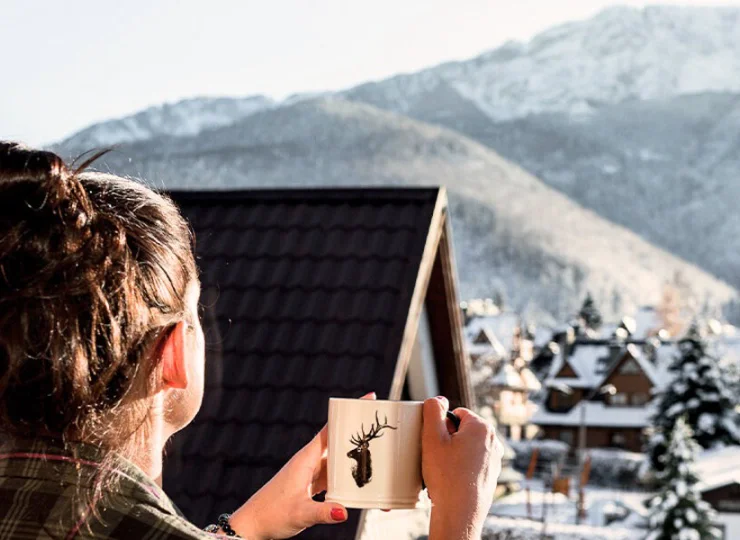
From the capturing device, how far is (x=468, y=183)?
105m

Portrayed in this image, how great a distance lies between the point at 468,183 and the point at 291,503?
104773 millimetres

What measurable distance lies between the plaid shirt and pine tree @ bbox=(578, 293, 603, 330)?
45266 millimetres

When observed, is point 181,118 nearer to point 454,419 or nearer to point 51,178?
point 454,419

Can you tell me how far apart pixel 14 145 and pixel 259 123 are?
388ft

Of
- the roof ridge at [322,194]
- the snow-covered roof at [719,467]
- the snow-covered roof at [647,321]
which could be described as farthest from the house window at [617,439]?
the roof ridge at [322,194]

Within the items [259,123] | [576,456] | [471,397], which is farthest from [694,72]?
[471,397]

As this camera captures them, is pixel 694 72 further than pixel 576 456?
Yes

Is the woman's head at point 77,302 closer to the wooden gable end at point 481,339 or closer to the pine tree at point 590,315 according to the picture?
the wooden gable end at point 481,339

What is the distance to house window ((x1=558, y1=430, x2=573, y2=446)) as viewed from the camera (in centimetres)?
3597

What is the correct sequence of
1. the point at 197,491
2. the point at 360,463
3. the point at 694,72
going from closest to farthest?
the point at 360,463 < the point at 197,491 < the point at 694,72

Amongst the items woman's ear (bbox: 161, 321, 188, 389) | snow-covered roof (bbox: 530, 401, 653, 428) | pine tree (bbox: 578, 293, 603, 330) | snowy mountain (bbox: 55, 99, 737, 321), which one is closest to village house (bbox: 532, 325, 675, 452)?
snow-covered roof (bbox: 530, 401, 653, 428)

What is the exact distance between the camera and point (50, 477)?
0.70 meters

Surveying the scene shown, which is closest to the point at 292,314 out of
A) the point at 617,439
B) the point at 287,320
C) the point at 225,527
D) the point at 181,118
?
the point at 287,320

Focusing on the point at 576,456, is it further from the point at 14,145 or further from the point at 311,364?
the point at 14,145
